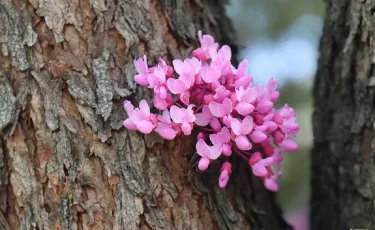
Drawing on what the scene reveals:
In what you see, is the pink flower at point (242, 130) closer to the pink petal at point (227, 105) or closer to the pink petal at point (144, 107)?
the pink petal at point (227, 105)

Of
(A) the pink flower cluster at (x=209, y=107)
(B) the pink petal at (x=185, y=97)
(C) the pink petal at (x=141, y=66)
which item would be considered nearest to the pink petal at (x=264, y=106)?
(A) the pink flower cluster at (x=209, y=107)

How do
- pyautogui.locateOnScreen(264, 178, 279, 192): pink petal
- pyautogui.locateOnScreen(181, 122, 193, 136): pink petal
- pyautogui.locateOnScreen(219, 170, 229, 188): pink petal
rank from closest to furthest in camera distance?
pyautogui.locateOnScreen(181, 122, 193, 136): pink petal → pyautogui.locateOnScreen(219, 170, 229, 188): pink petal → pyautogui.locateOnScreen(264, 178, 279, 192): pink petal

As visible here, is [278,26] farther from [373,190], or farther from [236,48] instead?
[373,190]

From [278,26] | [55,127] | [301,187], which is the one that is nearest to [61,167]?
[55,127]

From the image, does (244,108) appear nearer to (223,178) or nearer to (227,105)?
(227,105)

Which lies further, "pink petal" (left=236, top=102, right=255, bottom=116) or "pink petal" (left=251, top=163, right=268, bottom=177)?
"pink petal" (left=251, top=163, right=268, bottom=177)

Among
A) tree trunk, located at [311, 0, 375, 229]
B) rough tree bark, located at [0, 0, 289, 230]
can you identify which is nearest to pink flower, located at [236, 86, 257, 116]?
rough tree bark, located at [0, 0, 289, 230]

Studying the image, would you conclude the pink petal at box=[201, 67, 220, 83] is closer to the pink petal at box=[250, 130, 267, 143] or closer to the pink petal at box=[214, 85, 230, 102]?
the pink petal at box=[214, 85, 230, 102]
